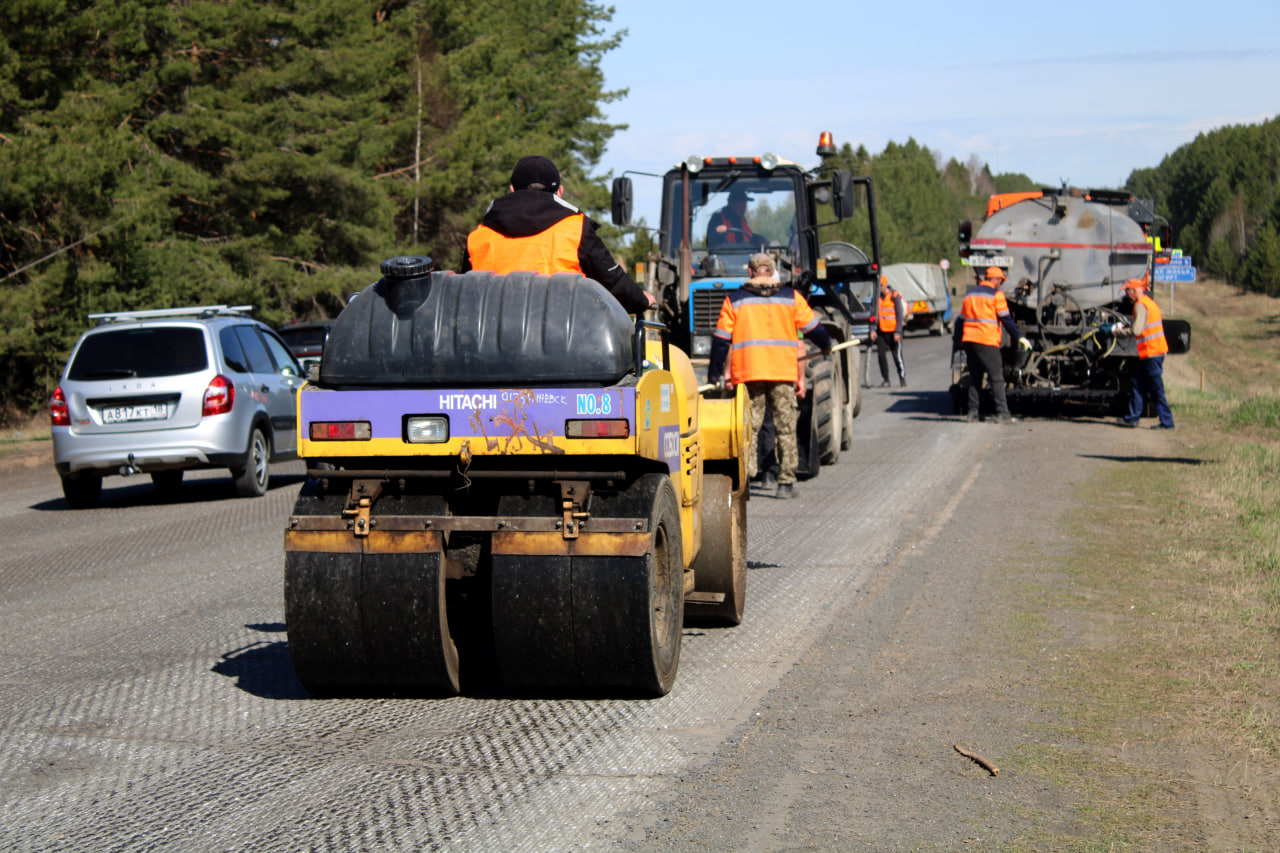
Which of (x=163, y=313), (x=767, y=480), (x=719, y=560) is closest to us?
(x=719, y=560)

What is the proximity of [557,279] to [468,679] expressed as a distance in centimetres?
189

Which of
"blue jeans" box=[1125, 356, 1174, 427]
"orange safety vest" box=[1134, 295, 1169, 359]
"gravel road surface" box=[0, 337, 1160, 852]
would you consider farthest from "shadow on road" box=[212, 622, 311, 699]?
"blue jeans" box=[1125, 356, 1174, 427]

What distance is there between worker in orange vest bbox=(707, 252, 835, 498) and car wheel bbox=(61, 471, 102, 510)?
255 inches

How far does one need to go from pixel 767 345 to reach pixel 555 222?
5729mm

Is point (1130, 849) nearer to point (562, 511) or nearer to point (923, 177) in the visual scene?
point (562, 511)

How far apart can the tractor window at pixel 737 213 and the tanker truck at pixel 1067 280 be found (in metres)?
5.89

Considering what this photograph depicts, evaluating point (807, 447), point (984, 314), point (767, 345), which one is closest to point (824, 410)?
point (807, 447)

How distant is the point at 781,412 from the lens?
39.0 ft

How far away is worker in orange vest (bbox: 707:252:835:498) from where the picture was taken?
38.0 feet

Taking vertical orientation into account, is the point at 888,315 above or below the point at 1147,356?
above

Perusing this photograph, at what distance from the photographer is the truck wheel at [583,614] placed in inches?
209

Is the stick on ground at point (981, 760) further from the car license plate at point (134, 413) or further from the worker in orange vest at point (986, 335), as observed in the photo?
the worker in orange vest at point (986, 335)

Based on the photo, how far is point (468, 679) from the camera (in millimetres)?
6145

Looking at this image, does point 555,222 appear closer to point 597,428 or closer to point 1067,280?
point 597,428
